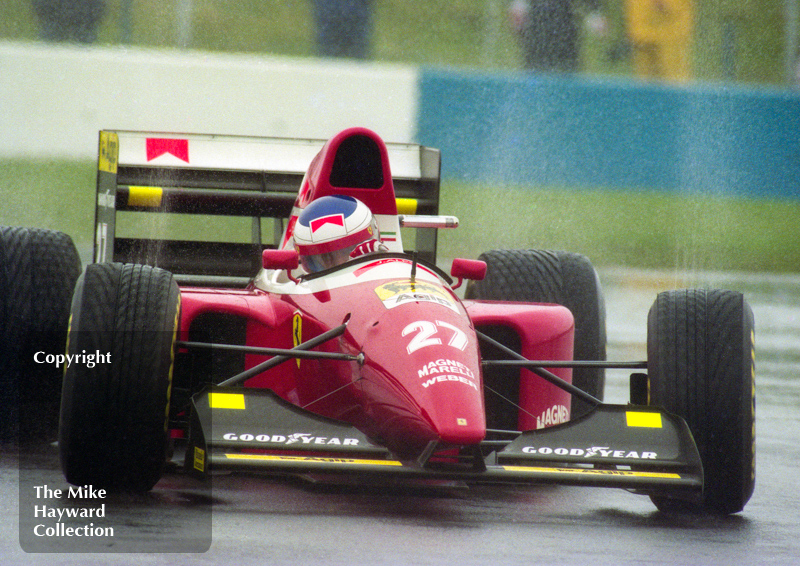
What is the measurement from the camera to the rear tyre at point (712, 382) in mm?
4070

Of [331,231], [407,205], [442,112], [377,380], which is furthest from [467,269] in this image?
[442,112]

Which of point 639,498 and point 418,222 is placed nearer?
point 639,498

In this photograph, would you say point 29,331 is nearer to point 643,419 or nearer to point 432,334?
point 432,334

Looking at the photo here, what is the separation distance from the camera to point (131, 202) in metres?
6.12

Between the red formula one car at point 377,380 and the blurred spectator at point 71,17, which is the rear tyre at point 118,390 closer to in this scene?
the red formula one car at point 377,380

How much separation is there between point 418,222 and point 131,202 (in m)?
1.72

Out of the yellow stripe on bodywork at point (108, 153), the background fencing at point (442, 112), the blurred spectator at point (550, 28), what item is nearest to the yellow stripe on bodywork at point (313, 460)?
the yellow stripe on bodywork at point (108, 153)

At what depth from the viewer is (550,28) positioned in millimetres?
16234

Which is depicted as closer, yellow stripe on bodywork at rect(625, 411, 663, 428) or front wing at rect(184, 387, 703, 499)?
front wing at rect(184, 387, 703, 499)

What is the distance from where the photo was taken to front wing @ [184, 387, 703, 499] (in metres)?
3.69

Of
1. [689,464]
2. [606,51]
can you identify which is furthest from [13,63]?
[689,464]

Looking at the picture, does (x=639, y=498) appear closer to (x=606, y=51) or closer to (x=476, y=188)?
(x=476, y=188)

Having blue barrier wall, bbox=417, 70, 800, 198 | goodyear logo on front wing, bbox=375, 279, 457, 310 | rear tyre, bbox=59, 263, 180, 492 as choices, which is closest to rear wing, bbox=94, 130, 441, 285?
goodyear logo on front wing, bbox=375, 279, 457, 310

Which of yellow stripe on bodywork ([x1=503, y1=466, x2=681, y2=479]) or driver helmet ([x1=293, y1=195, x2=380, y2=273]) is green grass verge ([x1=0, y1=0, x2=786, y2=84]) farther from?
yellow stripe on bodywork ([x1=503, y1=466, x2=681, y2=479])
